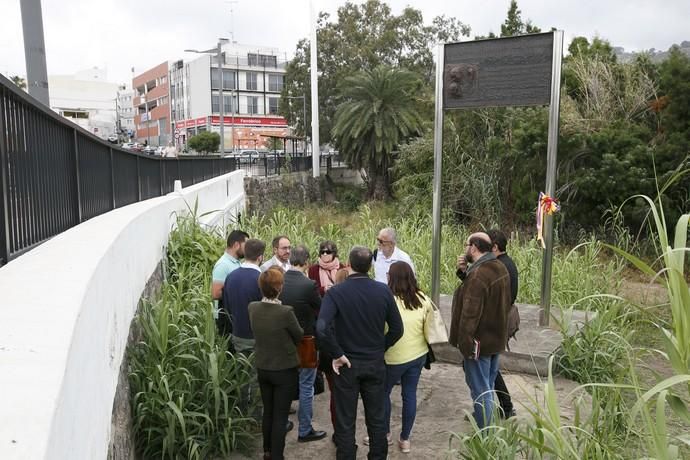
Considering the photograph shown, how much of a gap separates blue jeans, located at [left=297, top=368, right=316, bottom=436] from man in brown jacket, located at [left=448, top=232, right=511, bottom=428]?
112 cm

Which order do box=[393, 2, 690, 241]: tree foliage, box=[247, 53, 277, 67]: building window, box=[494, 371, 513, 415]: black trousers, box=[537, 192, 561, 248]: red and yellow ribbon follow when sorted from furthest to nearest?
box=[247, 53, 277, 67]: building window → box=[393, 2, 690, 241]: tree foliage → box=[537, 192, 561, 248]: red and yellow ribbon → box=[494, 371, 513, 415]: black trousers

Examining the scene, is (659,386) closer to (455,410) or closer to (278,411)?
(278,411)

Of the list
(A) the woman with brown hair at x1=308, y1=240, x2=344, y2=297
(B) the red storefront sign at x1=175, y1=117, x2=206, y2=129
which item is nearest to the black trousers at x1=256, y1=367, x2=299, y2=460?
(A) the woman with brown hair at x1=308, y1=240, x2=344, y2=297

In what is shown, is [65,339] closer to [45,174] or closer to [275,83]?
[45,174]

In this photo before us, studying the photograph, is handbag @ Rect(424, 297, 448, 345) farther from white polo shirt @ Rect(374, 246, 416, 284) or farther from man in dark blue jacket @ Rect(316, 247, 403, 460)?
white polo shirt @ Rect(374, 246, 416, 284)

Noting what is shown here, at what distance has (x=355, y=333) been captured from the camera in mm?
3883

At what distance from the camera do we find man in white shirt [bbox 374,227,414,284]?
5359mm

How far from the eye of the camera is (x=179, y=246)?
6590mm

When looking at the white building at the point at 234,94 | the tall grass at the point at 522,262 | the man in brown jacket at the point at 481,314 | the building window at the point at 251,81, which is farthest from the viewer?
the building window at the point at 251,81

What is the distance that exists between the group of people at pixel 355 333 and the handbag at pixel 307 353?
0.04 m

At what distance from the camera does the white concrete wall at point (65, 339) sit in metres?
1.37

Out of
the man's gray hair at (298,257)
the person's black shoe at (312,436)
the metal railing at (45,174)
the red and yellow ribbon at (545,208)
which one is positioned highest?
the metal railing at (45,174)

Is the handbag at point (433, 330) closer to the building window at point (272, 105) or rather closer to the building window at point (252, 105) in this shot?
the building window at point (252, 105)

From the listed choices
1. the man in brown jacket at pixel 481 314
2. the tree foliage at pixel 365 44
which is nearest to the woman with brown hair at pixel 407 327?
the man in brown jacket at pixel 481 314
